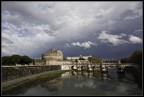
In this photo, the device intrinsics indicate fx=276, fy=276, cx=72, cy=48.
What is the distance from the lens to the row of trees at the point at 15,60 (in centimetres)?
10491

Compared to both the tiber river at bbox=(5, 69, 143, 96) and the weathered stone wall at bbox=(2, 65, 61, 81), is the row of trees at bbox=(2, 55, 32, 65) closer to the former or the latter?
the weathered stone wall at bbox=(2, 65, 61, 81)

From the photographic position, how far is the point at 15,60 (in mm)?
109125

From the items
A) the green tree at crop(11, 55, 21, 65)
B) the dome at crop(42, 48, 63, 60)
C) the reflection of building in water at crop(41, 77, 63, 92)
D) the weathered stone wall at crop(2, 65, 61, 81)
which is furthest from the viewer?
the dome at crop(42, 48, 63, 60)

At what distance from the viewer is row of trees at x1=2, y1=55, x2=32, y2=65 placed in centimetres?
10491

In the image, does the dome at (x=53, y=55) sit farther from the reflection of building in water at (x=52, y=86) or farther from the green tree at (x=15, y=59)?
the reflection of building in water at (x=52, y=86)

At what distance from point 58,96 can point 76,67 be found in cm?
9725

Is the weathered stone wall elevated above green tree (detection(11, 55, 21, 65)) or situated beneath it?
situated beneath

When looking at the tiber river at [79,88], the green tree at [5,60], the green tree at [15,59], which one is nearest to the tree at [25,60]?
the green tree at [15,59]

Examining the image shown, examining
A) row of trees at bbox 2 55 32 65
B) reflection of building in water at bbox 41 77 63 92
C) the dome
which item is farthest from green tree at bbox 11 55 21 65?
reflection of building in water at bbox 41 77 63 92

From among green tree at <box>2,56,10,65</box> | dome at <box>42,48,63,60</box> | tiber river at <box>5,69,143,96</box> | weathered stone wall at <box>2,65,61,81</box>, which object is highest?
dome at <box>42,48,63,60</box>

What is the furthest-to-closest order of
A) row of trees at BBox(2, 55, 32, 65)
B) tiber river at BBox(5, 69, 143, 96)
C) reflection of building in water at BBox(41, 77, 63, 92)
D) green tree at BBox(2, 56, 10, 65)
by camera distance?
row of trees at BBox(2, 55, 32, 65) → green tree at BBox(2, 56, 10, 65) → reflection of building in water at BBox(41, 77, 63, 92) → tiber river at BBox(5, 69, 143, 96)

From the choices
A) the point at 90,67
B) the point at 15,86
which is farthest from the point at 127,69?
the point at 15,86

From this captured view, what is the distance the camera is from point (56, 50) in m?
159

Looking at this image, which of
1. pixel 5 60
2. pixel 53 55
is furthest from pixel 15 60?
pixel 53 55
